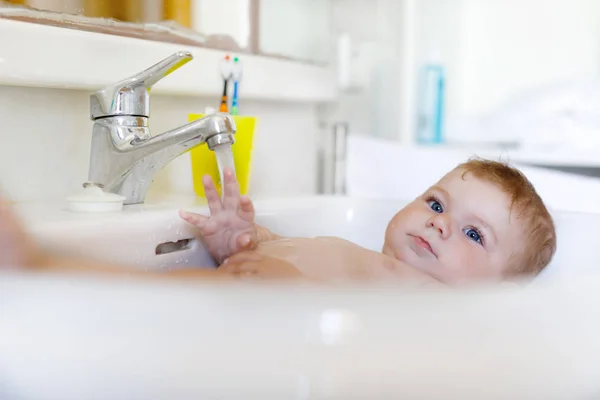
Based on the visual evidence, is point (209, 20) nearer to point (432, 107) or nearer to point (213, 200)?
point (213, 200)

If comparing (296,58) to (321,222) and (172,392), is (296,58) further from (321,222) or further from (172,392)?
(172,392)

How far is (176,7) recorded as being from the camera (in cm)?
117

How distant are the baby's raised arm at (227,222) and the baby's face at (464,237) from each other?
8.3 inches

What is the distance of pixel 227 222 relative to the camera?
881mm

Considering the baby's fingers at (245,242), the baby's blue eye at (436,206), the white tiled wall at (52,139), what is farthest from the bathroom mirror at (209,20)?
the baby's blue eye at (436,206)

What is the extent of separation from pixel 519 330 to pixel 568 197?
80 centimetres

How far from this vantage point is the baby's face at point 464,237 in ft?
2.95

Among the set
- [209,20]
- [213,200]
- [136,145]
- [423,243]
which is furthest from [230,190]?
[209,20]

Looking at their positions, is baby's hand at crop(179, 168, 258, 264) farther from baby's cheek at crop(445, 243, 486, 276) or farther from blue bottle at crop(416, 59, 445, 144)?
blue bottle at crop(416, 59, 445, 144)

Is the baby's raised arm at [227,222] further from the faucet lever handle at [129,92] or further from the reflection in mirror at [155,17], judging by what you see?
the reflection in mirror at [155,17]

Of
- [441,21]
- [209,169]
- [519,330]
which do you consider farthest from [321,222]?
[441,21]

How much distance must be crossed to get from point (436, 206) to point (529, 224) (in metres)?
0.13

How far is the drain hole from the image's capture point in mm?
883

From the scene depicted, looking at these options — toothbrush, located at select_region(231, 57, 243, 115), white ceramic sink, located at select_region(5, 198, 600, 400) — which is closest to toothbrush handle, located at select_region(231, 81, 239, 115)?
toothbrush, located at select_region(231, 57, 243, 115)
